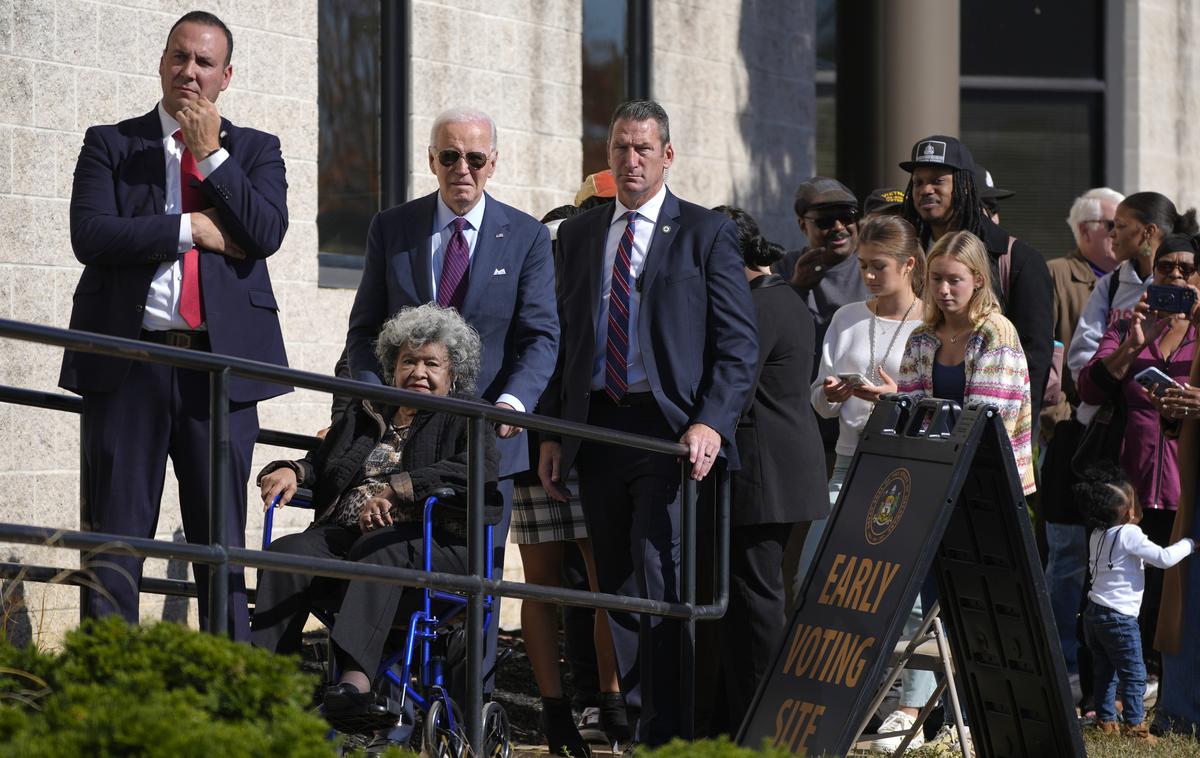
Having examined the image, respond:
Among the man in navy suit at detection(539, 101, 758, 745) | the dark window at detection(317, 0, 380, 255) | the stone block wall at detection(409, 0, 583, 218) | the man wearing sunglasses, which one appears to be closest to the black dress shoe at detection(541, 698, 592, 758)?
the man in navy suit at detection(539, 101, 758, 745)

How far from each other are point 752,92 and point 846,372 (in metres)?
4.42

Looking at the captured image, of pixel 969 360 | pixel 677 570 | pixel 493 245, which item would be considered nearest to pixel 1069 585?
pixel 969 360

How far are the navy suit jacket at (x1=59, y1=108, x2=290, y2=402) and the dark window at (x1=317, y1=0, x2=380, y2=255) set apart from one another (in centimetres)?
313

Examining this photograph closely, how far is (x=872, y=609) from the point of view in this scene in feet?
16.9

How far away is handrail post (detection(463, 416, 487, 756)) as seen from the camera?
4.78 metres

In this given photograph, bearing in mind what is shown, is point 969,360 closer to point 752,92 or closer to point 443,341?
point 443,341

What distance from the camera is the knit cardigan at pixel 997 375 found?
237 inches

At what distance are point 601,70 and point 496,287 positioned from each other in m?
4.46

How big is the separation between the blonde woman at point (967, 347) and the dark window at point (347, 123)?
11.3 ft

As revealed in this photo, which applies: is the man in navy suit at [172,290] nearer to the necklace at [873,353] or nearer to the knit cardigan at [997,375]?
the knit cardigan at [997,375]

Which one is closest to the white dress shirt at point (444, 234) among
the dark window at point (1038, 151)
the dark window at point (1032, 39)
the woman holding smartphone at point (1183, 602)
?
the woman holding smartphone at point (1183, 602)

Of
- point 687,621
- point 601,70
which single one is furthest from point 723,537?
point 601,70

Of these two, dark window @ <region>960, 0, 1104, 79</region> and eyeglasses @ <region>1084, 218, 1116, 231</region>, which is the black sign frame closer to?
eyeglasses @ <region>1084, 218, 1116, 231</region>

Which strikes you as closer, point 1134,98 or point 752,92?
point 752,92
